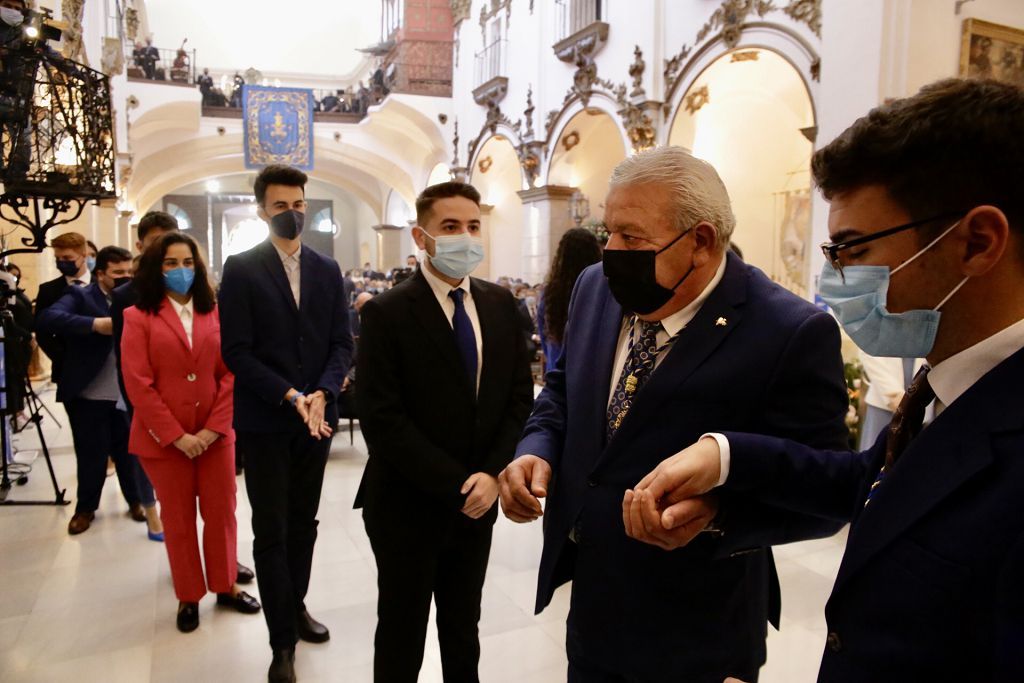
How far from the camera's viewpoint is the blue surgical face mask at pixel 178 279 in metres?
3.06

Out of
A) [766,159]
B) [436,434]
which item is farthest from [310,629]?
[766,159]

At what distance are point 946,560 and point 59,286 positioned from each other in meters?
4.84

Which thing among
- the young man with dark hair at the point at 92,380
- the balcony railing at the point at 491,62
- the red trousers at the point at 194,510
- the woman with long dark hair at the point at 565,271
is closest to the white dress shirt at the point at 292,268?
the red trousers at the point at 194,510

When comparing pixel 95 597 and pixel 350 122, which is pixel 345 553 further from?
pixel 350 122

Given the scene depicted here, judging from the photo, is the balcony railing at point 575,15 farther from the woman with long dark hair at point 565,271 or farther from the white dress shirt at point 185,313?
the white dress shirt at point 185,313

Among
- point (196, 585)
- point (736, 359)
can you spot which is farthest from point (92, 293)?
point (736, 359)

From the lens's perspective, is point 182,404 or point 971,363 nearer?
point 971,363

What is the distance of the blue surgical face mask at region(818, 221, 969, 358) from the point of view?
0.96 metres

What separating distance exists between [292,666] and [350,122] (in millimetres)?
18684

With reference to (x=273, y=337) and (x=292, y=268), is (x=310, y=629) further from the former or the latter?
(x=292, y=268)

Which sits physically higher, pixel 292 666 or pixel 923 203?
pixel 923 203

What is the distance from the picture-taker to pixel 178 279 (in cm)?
307

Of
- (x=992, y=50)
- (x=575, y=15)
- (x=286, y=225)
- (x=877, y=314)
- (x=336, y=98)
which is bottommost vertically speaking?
(x=877, y=314)

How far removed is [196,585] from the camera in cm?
308
